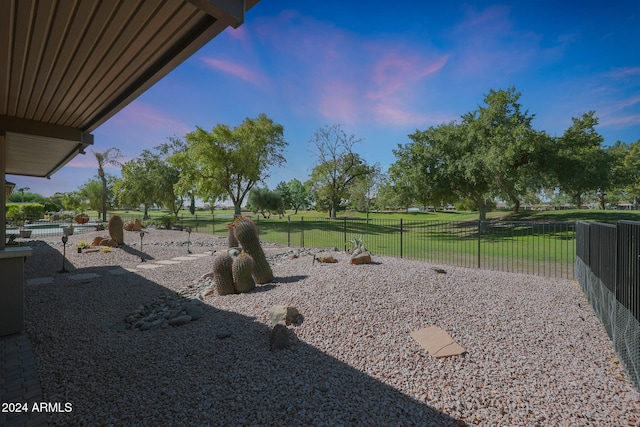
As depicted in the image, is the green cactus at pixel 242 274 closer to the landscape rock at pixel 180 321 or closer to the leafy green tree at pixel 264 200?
the landscape rock at pixel 180 321

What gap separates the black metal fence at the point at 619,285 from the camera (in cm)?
275

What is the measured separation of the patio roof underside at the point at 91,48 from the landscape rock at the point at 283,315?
3270 mm

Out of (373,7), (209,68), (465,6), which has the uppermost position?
(465,6)

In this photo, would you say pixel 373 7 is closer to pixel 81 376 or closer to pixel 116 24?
pixel 116 24

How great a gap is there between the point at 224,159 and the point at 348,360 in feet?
74.6

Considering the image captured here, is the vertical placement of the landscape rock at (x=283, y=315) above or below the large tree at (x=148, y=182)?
below

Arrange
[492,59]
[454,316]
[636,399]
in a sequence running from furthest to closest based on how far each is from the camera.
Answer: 1. [492,59]
2. [454,316]
3. [636,399]

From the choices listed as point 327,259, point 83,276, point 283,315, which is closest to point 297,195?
point 83,276

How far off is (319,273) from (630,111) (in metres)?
28.6

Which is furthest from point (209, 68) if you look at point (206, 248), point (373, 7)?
point (206, 248)

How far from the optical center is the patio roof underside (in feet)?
7.52

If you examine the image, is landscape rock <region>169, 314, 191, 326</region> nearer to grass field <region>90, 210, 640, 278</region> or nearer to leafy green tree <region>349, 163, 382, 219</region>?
grass field <region>90, 210, 640, 278</region>

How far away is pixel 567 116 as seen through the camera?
59.5 ft

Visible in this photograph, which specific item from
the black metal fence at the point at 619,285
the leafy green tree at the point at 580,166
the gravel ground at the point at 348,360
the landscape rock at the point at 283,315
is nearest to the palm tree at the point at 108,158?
the gravel ground at the point at 348,360
